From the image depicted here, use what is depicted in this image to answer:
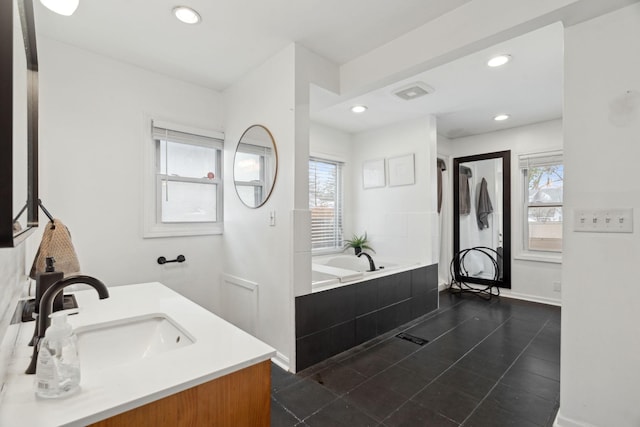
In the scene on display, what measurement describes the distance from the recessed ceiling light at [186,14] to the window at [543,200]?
4266 millimetres

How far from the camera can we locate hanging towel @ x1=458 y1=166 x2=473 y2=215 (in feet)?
15.5

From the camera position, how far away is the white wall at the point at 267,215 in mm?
2289

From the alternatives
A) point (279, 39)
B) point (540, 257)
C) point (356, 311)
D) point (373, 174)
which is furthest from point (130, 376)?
point (540, 257)

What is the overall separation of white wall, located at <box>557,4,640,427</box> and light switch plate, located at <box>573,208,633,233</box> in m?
0.03

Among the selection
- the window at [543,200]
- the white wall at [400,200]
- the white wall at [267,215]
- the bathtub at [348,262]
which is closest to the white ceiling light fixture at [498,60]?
the white wall at [400,200]

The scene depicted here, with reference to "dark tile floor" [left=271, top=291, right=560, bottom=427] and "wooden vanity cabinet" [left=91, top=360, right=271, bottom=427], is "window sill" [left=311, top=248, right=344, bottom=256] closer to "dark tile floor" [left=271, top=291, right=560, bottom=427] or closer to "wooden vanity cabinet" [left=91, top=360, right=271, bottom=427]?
"dark tile floor" [left=271, top=291, right=560, bottom=427]

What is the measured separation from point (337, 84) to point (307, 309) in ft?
6.22

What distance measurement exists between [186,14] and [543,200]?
4562 mm

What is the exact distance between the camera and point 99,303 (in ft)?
4.99

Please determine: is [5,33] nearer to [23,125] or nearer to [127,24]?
[23,125]

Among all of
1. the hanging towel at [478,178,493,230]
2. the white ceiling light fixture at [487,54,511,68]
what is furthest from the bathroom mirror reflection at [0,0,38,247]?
the hanging towel at [478,178,493,230]

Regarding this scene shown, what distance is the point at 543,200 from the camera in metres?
4.07

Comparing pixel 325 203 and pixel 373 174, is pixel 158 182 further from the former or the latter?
pixel 373 174

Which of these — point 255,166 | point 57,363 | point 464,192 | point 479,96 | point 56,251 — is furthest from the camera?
point 464,192
